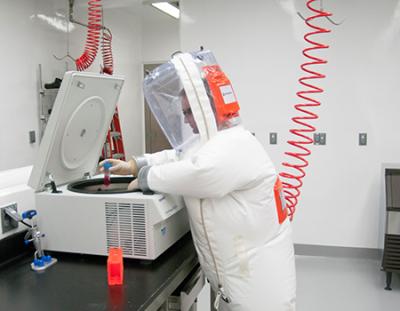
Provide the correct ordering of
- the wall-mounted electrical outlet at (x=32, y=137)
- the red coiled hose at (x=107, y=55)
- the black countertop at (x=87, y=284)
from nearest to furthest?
the black countertop at (x=87, y=284) → the red coiled hose at (x=107, y=55) → the wall-mounted electrical outlet at (x=32, y=137)

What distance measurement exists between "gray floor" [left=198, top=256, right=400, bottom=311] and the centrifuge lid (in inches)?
65.9

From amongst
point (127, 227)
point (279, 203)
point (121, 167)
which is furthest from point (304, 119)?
point (127, 227)

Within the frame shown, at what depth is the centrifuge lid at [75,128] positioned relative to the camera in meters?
1.41

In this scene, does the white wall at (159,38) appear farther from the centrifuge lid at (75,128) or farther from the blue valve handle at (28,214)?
the blue valve handle at (28,214)

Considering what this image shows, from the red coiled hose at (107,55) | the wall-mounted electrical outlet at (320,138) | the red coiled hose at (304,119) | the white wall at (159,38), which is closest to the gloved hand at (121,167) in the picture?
the red coiled hose at (304,119)

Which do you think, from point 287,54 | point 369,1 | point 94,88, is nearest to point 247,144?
point 94,88

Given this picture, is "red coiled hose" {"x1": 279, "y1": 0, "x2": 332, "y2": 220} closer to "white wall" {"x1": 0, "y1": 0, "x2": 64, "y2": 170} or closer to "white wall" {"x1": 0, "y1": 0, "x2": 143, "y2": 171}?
"white wall" {"x1": 0, "y1": 0, "x2": 143, "y2": 171}

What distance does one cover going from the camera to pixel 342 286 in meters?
3.19

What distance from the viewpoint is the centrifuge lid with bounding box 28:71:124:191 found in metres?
1.41

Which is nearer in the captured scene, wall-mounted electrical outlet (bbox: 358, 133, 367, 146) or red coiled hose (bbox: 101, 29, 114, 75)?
wall-mounted electrical outlet (bbox: 358, 133, 367, 146)

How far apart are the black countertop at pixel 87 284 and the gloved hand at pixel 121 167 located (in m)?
0.40

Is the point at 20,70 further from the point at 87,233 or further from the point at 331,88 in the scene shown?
the point at 87,233

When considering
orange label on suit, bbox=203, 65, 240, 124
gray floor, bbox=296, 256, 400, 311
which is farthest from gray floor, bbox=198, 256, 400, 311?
orange label on suit, bbox=203, 65, 240, 124

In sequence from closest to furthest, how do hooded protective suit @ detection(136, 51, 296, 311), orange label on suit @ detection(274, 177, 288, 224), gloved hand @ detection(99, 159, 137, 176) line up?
hooded protective suit @ detection(136, 51, 296, 311), orange label on suit @ detection(274, 177, 288, 224), gloved hand @ detection(99, 159, 137, 176)
